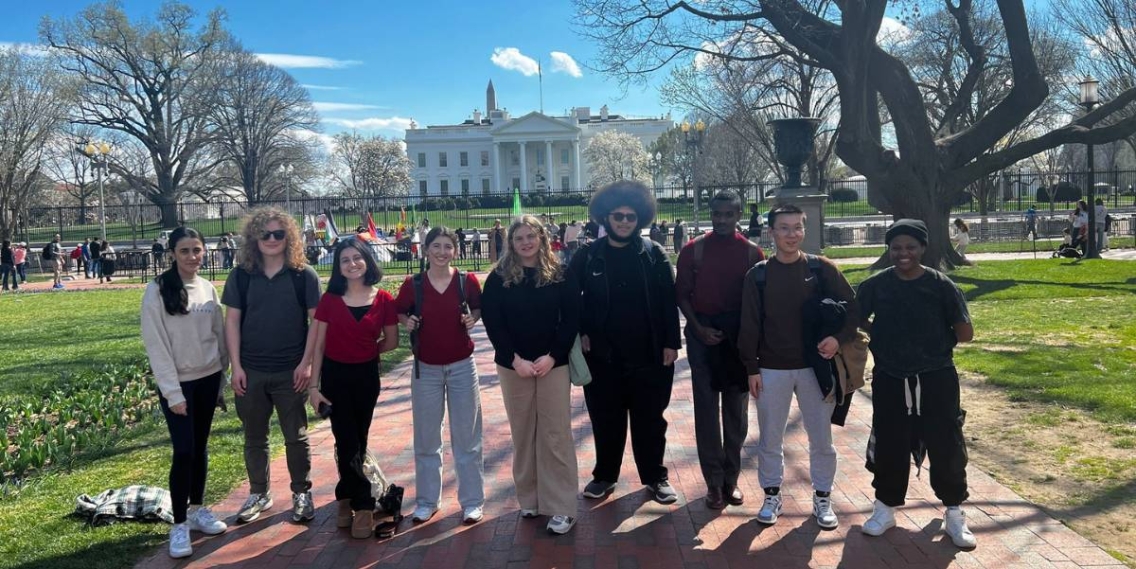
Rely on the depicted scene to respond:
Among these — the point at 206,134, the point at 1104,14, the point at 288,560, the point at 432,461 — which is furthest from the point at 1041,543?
the point at 206,134

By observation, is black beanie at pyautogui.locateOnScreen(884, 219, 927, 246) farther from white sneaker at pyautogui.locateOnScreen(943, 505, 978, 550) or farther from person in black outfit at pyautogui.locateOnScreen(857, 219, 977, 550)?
white sneaker at pyautogui.locateOnScreen(943, 505, 978, 550)

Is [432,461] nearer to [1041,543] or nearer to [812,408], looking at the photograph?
[812,408]

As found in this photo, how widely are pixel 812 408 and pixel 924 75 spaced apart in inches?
1250

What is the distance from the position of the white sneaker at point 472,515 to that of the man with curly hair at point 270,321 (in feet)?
3.43

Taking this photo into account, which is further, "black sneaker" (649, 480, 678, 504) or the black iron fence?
the black iron fence

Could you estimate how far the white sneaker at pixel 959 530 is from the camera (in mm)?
3928

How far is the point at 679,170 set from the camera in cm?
7044

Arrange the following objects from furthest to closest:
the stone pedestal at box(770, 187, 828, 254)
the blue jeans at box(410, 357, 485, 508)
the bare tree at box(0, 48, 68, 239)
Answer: the bare tree at box(0, 48, 68, 239) → the stone pedestal at box(770, 187, 828, 254) → the blue jeans at box(410, 357, 485, 508)

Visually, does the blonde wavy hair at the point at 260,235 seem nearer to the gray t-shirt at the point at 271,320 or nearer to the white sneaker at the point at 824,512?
the gray t-shirt at the point at 271,320

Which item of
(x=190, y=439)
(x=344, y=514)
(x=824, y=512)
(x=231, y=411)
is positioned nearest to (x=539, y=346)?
(x=344, y=514)

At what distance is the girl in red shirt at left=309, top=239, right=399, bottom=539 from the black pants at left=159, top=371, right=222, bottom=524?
0.54 meters

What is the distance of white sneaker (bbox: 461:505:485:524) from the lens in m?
4.47

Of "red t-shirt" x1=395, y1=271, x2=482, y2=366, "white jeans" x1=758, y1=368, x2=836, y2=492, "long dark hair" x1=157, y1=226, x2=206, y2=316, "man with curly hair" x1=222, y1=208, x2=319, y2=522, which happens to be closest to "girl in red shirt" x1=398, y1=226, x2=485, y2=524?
"red t-shirt" x1=395, y1=271, x2=482, y2=366

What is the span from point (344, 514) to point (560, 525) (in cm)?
121
